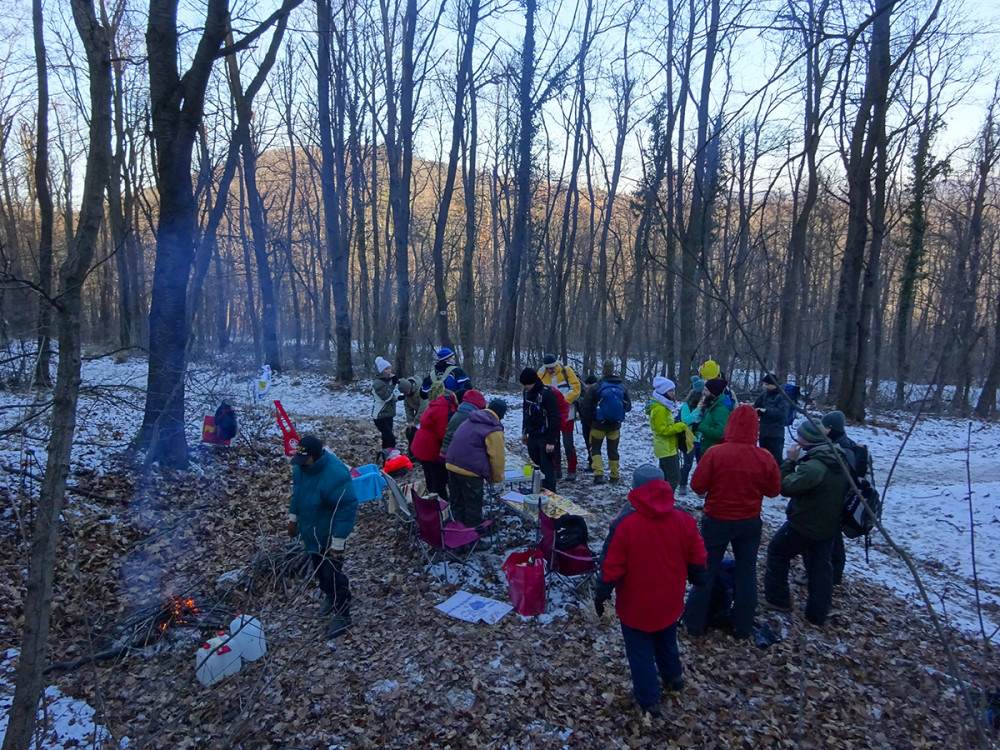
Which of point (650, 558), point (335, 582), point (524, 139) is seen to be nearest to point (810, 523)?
point (650, 558)

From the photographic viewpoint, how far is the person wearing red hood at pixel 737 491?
4660mm

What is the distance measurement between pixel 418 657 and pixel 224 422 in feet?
20.3

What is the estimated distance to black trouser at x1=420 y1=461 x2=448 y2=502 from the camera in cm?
711

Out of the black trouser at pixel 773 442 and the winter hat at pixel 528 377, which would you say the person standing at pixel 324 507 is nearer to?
the winter hat at pixel 528 377

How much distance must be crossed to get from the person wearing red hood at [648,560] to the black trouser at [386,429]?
6041 mm

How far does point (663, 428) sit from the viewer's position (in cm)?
753

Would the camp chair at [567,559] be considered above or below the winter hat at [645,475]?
below

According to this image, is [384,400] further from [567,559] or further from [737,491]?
[737,491]

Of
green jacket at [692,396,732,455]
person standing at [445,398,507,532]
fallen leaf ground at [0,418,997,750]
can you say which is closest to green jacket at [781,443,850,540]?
fallen leaf ground at [0,418,997,750]

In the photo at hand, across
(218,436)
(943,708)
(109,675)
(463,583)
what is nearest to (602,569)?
(463,583)

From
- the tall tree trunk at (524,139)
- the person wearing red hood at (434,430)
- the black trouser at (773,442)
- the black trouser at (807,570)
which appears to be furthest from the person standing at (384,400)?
the tall tree trunk at (524,139)

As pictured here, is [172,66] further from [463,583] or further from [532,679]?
[532,679]

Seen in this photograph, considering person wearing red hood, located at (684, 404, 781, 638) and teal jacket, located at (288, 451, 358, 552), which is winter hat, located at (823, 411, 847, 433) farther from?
teal jacket, located at (288, 451, 358, 552)

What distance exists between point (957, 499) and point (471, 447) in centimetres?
854
